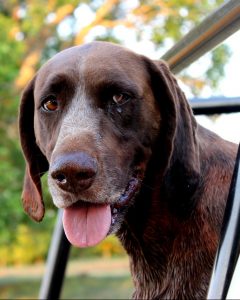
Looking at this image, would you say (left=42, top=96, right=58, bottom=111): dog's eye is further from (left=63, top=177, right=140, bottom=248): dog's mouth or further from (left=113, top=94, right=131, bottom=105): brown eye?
(left=63, top=177, right=140, bottom=248): dog's mouth

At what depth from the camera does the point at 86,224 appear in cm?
280

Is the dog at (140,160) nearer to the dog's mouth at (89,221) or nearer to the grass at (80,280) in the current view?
the dog's mouth at (89,221)

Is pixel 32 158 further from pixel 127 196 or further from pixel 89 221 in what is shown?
pixel 89 221

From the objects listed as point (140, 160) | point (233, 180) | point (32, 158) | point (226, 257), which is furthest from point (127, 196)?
point (226, 257)

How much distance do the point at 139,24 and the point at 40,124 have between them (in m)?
16.4

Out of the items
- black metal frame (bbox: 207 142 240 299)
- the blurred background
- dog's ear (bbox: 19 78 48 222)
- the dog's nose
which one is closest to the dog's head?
the dog's nose

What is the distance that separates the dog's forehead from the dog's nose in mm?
449

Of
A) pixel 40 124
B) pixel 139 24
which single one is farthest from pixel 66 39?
pixel 40 124

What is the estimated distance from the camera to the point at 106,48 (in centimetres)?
318

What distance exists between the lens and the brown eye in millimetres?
3018

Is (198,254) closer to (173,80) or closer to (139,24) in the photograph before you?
(173,80)

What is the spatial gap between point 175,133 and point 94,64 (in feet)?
1.42

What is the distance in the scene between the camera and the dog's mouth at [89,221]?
278cm

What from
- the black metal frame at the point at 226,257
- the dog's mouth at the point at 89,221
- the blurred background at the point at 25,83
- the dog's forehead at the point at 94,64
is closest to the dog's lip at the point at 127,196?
the dog's mouth at the point at 89,221
